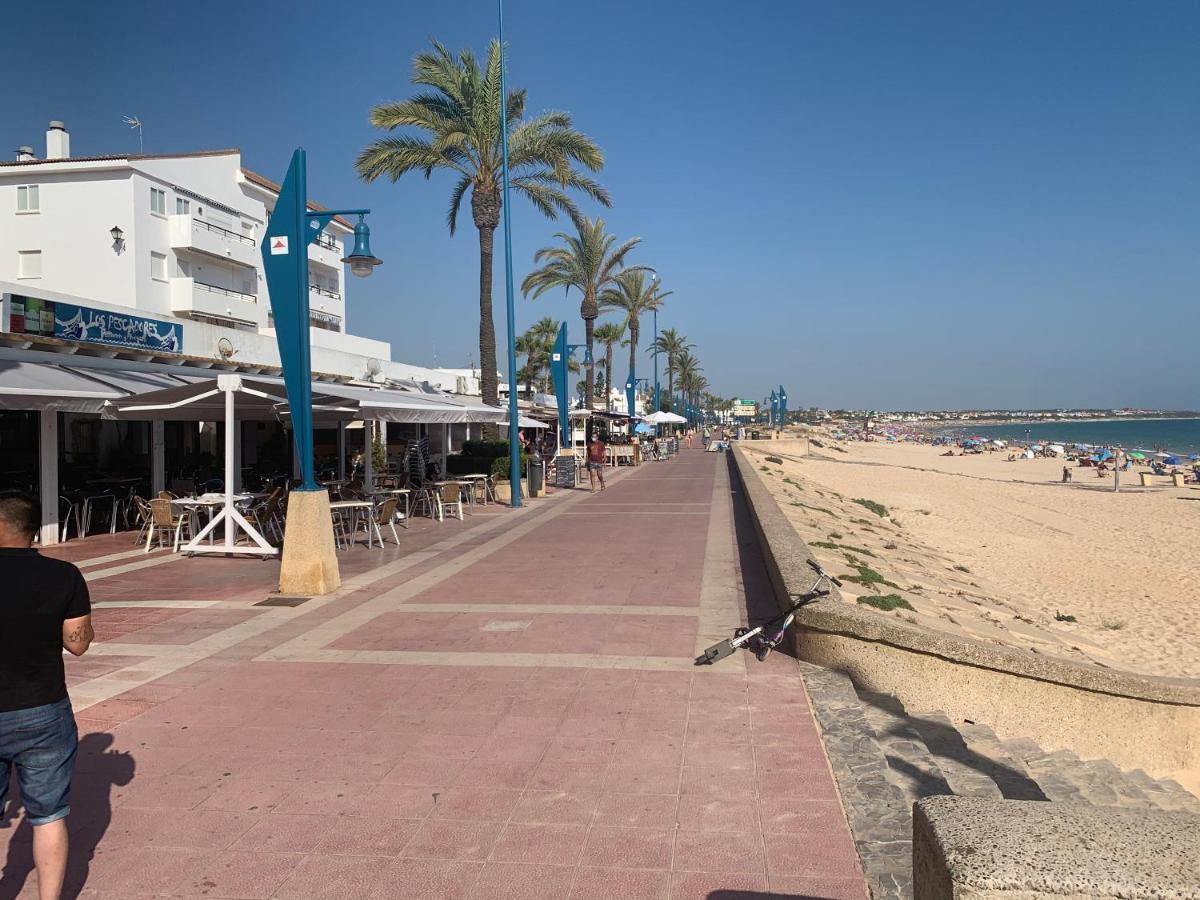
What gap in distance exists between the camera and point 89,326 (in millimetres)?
15570

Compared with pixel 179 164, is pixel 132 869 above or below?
below

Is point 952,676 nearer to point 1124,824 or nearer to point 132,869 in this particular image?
point 1124,824

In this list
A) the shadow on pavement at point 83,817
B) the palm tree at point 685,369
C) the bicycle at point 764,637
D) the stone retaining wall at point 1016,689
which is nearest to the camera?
the shadow on pavement at point 83,817

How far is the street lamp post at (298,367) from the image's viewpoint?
8.65 meters

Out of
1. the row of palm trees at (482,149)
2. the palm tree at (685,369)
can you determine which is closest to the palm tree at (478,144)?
the row of palm trees at (482,149)

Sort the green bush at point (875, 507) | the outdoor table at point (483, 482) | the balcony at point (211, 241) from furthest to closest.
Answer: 1. the balcony at point (211, 241)
2. the green bush at point (875, 507)
3. the outdoor table at point (483, 482)

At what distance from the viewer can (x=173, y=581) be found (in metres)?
9.73

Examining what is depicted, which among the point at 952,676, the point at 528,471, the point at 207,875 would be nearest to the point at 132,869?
the point at 207,875

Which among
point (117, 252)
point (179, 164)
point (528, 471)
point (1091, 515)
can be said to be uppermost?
point (179, 164)

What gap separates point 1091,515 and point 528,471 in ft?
55.3

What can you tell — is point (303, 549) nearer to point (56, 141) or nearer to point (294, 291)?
point (294, 291)

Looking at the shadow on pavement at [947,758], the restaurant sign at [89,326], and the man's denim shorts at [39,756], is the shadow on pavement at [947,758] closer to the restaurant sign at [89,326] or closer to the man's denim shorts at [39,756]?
the man's denim shorts at [39,756]

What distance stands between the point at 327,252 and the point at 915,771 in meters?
40.2

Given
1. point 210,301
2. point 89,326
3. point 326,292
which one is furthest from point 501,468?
point 326,292
